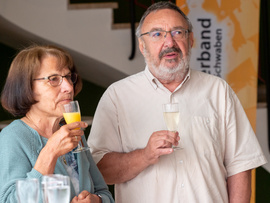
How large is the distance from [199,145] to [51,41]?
2238 mm

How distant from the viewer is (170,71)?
233 centimetres

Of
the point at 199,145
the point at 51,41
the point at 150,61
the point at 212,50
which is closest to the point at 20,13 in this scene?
the point at 51,41

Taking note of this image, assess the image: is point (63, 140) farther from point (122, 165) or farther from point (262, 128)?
point (262, 128)

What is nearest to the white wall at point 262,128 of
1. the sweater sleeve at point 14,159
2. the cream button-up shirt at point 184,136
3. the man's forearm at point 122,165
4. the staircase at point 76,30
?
the staircase at point 76,30

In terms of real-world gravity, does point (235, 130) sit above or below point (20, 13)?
below

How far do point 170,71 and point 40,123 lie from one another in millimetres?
777

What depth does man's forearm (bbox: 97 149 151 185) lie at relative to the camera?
2.18 meters

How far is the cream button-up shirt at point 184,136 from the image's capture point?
2.23 meters

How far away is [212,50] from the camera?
13.8 feet

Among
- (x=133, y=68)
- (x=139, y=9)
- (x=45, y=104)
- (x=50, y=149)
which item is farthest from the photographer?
(x=139, y=9)

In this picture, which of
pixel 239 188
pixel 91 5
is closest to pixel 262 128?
pixel 91 5

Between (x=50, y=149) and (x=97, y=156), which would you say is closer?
(x=50, y=149)

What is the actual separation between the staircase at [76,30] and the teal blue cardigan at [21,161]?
7.65 feet

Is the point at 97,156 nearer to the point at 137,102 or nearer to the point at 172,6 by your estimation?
the point at 137,102
